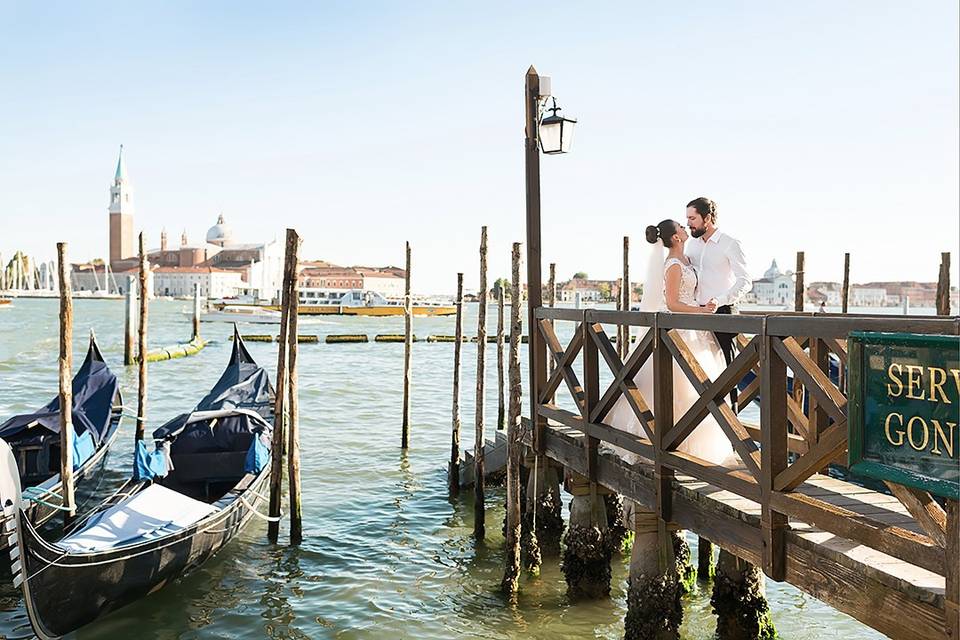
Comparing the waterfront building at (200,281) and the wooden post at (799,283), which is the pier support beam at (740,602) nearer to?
the wooden post at (799,283)

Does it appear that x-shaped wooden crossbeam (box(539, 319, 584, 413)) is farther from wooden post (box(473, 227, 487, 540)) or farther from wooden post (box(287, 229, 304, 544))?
wooden post (box(287, 229, 304, 544))

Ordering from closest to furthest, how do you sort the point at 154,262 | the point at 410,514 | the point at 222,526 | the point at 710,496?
the point at 710,496 → the point at 222,526 → the point at 410,514 → the point at 154,262

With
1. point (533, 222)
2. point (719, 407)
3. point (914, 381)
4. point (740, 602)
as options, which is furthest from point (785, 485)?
point (533, 222)

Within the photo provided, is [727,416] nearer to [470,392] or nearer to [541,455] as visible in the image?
[541,455]

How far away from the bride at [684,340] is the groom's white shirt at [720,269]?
0.04 meters

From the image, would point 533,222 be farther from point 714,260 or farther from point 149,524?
point 149,524

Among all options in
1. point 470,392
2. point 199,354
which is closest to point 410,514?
point 470,392

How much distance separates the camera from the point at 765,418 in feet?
10.6

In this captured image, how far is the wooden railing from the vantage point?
269 centimetres

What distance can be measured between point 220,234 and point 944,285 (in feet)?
391

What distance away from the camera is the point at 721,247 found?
4363 millimetres

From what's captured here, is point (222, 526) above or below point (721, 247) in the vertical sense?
below

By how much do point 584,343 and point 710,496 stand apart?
142 centimetres

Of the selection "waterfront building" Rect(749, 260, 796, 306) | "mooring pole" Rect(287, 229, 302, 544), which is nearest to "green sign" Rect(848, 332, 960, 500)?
"mooring pole" Rect(287, 229, 302, 544)
